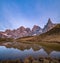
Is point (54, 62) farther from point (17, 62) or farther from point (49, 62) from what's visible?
point (17, 62)

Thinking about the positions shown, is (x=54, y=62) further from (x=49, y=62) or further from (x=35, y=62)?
(x=35, y=62)

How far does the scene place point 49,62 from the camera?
4144cm

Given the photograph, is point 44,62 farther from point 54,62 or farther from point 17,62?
point 17,62

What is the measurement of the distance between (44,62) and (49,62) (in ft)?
4.97

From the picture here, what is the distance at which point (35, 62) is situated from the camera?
4088 cm

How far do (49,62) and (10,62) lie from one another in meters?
11.8

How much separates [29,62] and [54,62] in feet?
24.5

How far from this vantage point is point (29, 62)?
41281 millimetres

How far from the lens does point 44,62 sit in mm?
41312

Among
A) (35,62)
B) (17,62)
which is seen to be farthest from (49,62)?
(17,62)

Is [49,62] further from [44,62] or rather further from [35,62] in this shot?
[35,62]

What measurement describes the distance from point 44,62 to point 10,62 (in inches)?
405

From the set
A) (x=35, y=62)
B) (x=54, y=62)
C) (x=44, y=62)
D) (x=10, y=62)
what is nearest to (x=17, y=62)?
(x=10, y=62)

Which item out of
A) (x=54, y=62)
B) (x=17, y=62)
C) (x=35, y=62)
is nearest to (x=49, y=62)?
(x=54, y=62)
